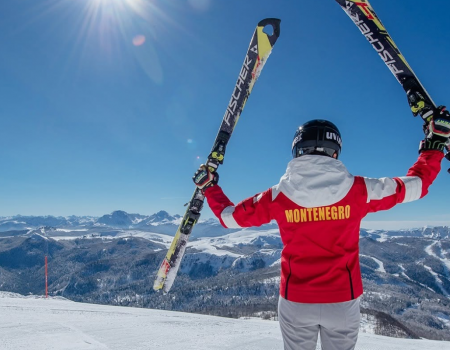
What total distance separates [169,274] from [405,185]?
8202 millimetres

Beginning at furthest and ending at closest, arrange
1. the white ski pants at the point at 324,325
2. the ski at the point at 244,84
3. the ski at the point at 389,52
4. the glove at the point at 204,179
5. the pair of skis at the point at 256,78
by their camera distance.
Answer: the ski at the point at 244,84, the pair of skis at the point at 256,78, the ski at the point at 389,52, the glove at the point at 204,179, the white ski pants at the point at 324,325

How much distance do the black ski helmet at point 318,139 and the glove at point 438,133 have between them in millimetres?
1488

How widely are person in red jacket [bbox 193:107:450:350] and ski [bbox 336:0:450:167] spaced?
3.76m

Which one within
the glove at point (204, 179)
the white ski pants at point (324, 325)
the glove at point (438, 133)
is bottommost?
the white ski pants at point (324, 325)

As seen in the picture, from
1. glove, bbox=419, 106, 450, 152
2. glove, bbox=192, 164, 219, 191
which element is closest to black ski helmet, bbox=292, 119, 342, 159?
A: glove, bbox=419, 106, 450, 152

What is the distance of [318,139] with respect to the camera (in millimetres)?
3363

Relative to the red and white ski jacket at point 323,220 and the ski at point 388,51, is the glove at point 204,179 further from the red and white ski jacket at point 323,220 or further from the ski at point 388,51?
the ski at point 388,51

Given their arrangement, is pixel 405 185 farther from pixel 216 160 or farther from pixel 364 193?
pixel 216 160

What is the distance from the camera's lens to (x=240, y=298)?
19275cm

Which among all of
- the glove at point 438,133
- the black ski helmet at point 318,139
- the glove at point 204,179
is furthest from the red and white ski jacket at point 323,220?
the glove at point 204,179

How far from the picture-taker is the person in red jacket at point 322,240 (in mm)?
2945

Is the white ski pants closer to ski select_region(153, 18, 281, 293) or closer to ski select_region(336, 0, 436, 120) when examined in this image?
ski select_region(336, 0, 436, 120)

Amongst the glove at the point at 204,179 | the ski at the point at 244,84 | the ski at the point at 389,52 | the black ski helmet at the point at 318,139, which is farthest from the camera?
the ski at the point at 244,84

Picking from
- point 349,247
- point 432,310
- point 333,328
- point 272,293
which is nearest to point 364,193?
point 349,247
